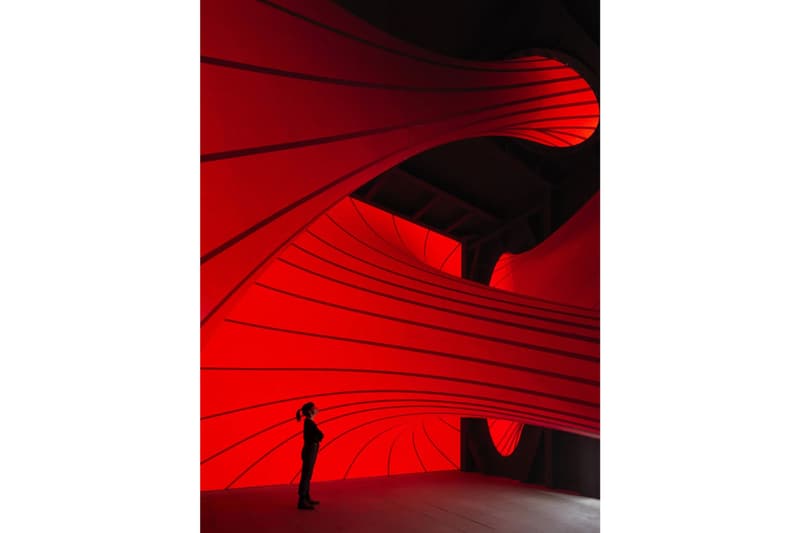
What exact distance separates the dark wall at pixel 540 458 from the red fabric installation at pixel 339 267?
1513 millimetres

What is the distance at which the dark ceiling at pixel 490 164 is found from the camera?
13.1 feet

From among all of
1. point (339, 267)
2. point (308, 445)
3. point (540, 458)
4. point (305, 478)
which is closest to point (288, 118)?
point (339, 267)

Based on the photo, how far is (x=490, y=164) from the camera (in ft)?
19.1

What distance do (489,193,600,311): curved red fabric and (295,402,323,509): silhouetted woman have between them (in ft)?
7.08

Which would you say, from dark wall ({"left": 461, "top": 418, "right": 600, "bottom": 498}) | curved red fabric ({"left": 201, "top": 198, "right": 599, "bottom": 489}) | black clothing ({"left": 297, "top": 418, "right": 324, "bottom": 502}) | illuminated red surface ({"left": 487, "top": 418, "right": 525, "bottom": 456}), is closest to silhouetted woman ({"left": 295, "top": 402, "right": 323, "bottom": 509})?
black clothing ({"left": 297, "top": 418, "right": 324, "bottom": 502})

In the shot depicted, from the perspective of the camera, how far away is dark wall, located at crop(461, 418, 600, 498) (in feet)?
17.4

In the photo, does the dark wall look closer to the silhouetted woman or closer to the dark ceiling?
the dark ceiling

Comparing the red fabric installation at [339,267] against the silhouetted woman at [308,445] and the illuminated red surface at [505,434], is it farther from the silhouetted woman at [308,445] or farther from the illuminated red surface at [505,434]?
the illuminated red surface at [505,434]

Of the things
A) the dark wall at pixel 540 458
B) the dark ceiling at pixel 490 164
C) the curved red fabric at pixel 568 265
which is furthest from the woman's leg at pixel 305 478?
the dark ceiling at pixel 490 164

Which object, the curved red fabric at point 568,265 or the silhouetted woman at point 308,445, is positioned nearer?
the silhouetted woman at point 308,445
